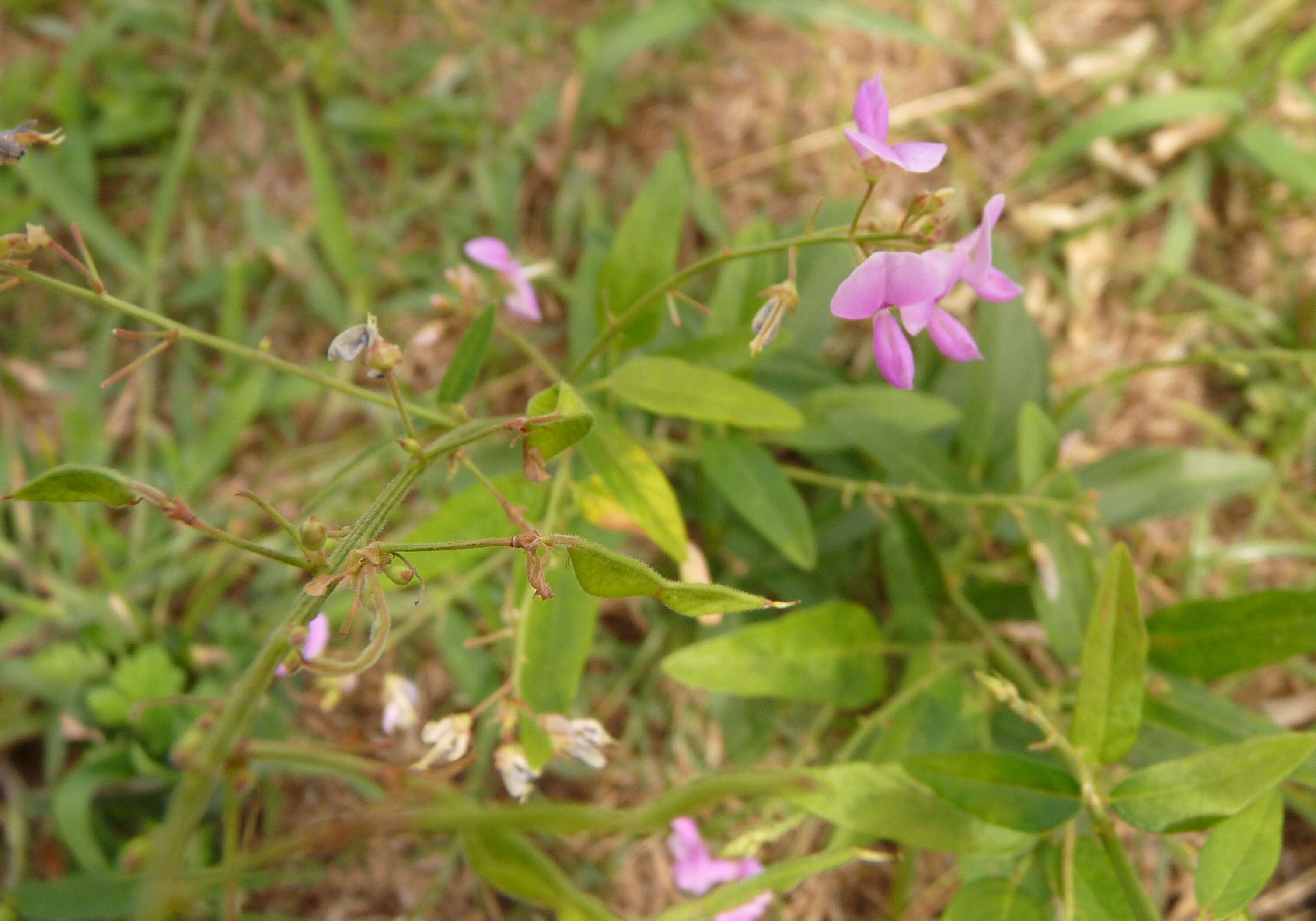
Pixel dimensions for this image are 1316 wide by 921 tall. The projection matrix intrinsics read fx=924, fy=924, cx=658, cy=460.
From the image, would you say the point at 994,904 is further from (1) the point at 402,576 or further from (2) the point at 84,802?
(2) the point at 84,802

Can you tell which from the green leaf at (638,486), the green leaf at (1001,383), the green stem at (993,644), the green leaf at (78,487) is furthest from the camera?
the green leaf at (1001,383)

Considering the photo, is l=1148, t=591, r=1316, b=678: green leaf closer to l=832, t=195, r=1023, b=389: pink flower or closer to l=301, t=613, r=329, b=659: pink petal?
l=832, t=195, r=1023, b=389: pink flower

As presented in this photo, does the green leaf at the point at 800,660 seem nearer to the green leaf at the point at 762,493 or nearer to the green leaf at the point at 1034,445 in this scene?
the green leaf at the point at 762,493

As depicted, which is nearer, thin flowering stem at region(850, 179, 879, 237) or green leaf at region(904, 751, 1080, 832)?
thin flowering stem at region(850, 179, 879, 237)

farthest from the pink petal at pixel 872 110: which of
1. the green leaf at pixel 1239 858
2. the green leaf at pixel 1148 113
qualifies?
the green leaf at pixel 1148 113

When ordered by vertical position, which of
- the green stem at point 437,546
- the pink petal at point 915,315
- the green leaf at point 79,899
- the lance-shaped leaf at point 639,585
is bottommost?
the green leaf at point 79,899

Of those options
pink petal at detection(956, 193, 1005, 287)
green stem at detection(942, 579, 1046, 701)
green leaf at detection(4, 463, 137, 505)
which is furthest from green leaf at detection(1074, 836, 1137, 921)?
green leaf at detection(4, 463, 137, 505)

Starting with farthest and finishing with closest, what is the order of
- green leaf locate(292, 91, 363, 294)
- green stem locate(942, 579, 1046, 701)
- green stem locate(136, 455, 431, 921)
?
green leaf locate(292, 91, 363, 294) → green stem locate(942, 579, 1046, 701) → green stem locate(136, 455, 431, 921)
